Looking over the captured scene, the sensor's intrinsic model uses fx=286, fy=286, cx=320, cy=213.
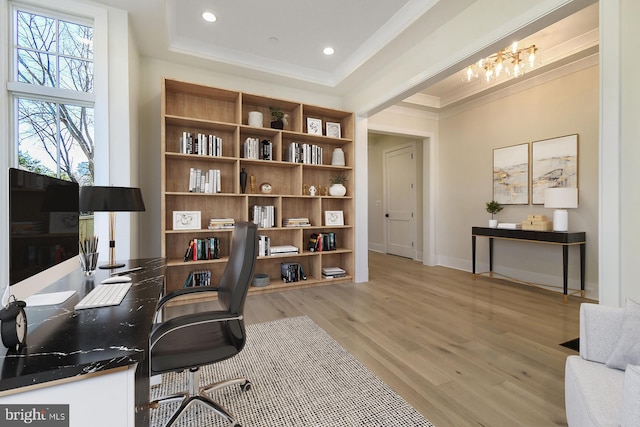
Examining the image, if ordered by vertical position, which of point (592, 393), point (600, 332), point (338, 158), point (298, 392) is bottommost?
point (298, 392)

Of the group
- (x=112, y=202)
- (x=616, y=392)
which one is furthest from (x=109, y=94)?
(x=616, y=392)

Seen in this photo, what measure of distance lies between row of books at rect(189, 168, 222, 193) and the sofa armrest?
131 inches

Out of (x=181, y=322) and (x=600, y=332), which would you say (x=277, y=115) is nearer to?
(x=181, y=322)

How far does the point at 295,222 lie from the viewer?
3.91 m

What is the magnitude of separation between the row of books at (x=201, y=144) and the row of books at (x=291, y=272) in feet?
5.53

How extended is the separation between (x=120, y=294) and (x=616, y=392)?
2083 mm

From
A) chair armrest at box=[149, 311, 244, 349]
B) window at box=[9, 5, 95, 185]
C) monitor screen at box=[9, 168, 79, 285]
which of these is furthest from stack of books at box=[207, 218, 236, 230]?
chair armrest at box=[149, 311, 244, 349]

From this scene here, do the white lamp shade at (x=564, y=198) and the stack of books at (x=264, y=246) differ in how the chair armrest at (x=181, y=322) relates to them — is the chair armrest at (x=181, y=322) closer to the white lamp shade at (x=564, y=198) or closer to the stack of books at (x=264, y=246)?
the stack of books at (x=264, y=246)

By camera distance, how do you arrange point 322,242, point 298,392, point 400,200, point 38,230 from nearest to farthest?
1. point 38,230
2. point 298,392
3. point 322,242
4. point 400,200

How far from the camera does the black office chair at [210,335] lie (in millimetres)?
1216

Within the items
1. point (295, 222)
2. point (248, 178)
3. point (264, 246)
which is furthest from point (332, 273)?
point (248, 178)

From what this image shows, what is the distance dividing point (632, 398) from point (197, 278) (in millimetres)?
3472

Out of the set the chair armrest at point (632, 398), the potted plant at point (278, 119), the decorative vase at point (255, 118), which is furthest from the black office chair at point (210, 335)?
the potted plant at point (278, 119)

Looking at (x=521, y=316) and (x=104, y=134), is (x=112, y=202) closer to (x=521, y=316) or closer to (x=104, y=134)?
(x=104, y=134)
